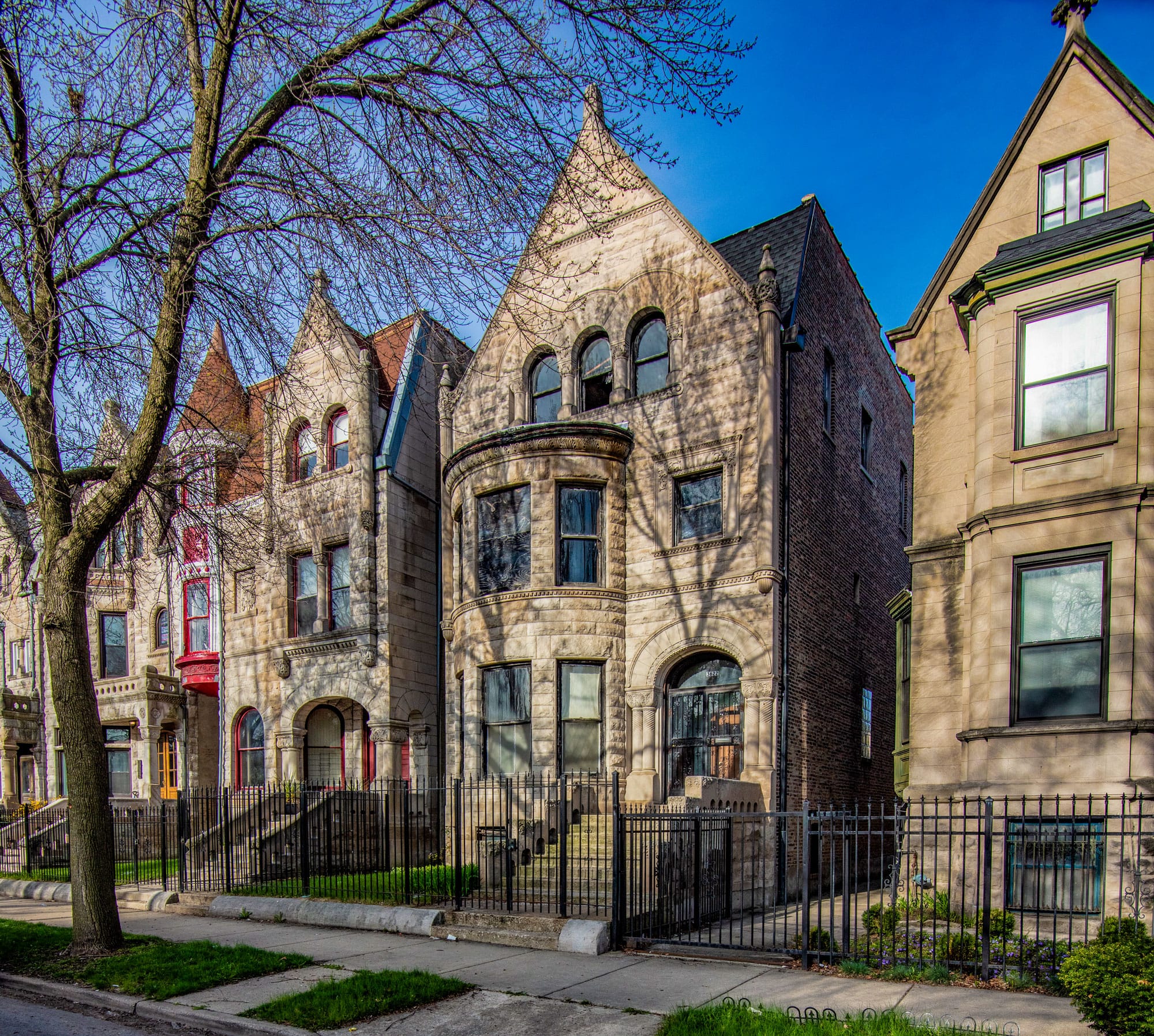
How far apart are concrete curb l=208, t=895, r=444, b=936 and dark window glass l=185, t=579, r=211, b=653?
12708 millimetres

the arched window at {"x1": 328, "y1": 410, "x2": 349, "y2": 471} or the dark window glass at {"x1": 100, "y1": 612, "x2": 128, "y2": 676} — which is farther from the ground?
the arched window at {"x1": 328, "y1": 410, "x2": 349, "y2": 471}

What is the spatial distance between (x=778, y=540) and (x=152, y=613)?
65.7 ft

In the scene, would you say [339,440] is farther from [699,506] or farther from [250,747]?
[699,506]

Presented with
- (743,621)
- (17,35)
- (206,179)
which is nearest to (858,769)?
(743,621)

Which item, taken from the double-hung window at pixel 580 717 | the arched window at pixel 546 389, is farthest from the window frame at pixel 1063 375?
the arched window at pixel 546 389

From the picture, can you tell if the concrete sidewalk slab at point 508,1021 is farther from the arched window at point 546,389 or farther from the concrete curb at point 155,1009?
the arched window at point 546,389

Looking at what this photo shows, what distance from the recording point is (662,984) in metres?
8.22

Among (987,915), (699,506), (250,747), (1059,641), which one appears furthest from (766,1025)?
(250,747)

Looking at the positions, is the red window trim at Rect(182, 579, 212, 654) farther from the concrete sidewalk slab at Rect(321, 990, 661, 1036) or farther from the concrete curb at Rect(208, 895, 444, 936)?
the concrete sidewalk slab at Rect(321, 990, 661, 1036)

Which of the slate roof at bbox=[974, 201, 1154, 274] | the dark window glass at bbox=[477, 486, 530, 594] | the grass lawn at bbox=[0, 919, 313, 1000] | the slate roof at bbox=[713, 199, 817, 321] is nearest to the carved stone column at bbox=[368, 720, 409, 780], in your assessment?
the dark window glass at bbox=[477, 486, 530, 594]

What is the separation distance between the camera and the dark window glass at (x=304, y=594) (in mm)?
21812

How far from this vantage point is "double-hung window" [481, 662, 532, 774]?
1647 centimetres

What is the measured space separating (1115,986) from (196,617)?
24183 millimetres

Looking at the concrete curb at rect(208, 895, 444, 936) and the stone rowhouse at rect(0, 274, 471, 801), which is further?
the stone rowhouse at rect(0, 274, 471, 801)
